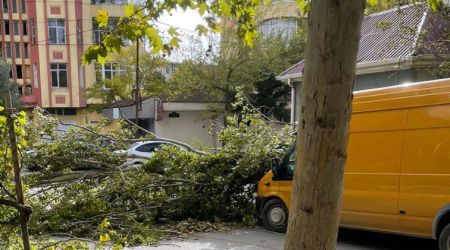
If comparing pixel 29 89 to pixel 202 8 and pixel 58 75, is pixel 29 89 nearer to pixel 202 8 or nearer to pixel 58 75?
pixel 58 75

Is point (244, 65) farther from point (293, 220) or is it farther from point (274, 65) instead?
point (293, 220)

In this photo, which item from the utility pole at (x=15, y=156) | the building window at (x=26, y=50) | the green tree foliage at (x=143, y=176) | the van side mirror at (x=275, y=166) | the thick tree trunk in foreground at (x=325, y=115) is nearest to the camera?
the thick tree trunk in foreground at (x=325, y=115)

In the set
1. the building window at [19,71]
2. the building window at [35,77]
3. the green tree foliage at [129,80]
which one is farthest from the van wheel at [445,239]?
the building window at [19,71]

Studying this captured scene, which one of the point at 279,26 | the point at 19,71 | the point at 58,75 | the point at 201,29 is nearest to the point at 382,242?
the point at 201,29

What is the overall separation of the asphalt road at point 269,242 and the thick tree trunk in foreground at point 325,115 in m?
4.71

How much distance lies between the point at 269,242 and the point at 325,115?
538 cm

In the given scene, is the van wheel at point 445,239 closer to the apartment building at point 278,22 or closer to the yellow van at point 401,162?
the yellow van at point 401,162

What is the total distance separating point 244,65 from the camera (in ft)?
84.8

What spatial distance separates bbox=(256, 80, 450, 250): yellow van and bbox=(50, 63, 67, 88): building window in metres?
35.1

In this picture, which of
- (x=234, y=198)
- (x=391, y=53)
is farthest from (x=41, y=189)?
(x=391, y=53)

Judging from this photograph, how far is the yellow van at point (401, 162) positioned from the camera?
5195 millimetres

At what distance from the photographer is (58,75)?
36656mm

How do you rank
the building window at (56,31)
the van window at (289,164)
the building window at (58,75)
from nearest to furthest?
the van window at (289,164) < the building window at (56,31) < the building window at (58,75)

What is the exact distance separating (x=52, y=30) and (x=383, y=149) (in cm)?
3688
